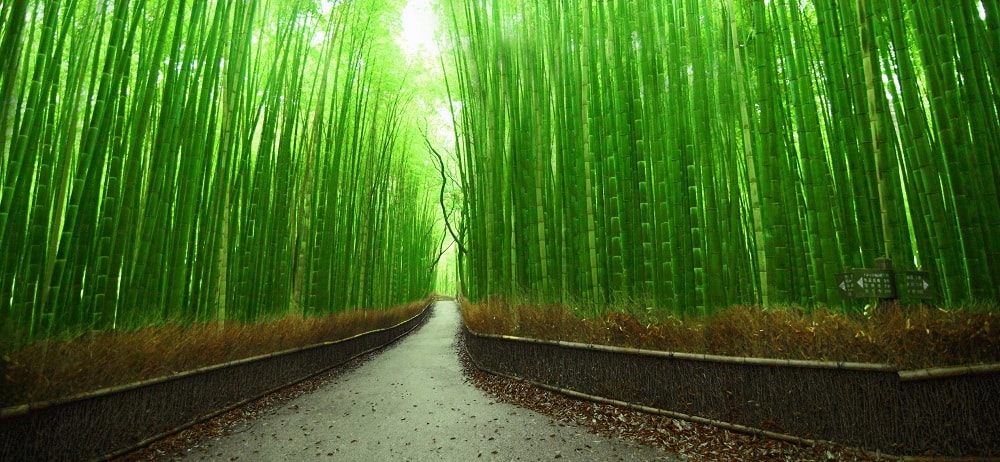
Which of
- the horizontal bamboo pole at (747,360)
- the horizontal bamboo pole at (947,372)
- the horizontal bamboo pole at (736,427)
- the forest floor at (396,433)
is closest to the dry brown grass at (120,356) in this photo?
the forest floor at (396,433)

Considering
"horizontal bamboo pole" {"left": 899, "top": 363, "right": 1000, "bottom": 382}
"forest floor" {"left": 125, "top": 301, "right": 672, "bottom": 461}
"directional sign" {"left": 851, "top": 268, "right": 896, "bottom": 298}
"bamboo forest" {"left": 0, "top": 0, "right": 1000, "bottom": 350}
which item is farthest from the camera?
"forest floor" {"left": 125, "top": 301, "right": 672, "bottom": 461}

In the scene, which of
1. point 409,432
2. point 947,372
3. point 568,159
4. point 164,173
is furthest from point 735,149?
point 164,173

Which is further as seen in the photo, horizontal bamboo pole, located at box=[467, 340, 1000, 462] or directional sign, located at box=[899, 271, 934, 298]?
directional sign, located at box=[899, 271, 934, 298]

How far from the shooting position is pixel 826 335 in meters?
1.73

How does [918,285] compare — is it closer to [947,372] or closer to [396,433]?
[947,372]

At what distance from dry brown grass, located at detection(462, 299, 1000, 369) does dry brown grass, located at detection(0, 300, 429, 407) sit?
82.7 inches

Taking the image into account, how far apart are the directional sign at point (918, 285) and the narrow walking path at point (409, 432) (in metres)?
1.01

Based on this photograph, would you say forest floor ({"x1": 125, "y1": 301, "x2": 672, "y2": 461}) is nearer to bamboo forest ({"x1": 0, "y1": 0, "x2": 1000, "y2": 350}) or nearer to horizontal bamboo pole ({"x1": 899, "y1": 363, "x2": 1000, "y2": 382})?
bamboo forest ({"x1": 0, "y1": 0, "x2": 1000, "y2": 350})

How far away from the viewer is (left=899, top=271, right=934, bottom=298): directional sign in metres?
1.64

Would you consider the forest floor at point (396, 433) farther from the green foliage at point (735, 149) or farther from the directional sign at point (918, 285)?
the directional sign at point (918, 285)

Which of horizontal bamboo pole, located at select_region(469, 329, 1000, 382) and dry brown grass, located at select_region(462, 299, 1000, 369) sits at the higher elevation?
dry brown grass, located at select_region(462, 299, 1000, 369)

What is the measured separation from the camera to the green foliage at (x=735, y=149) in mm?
1759

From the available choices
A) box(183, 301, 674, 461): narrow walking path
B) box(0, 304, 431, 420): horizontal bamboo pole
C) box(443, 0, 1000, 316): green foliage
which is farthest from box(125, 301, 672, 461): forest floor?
box(443, 0, 1000, 316): green foliage

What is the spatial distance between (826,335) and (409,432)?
72.4 inches
